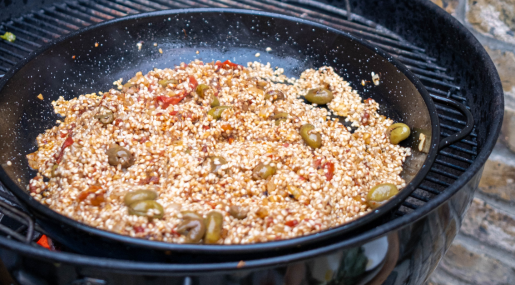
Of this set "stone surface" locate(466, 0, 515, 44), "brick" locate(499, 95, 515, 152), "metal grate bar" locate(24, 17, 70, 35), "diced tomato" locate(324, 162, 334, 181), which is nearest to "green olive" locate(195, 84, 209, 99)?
"diced tomato" locate(324, 162, 334, 181)

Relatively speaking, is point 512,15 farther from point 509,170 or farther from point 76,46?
point 76,46

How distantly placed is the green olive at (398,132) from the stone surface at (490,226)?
49.6 inches

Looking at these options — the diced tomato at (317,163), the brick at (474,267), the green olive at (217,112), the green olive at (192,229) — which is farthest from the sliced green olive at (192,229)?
the brick at (474,267)

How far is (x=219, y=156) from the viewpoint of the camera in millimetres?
A: 1982

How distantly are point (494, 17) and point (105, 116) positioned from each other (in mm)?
2519

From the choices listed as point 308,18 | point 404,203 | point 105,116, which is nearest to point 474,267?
point 404,203

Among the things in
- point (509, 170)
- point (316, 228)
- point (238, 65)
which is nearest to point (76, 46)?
point (238, 65)

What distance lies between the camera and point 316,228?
1.56 m

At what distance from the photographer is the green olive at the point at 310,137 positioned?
2061mm

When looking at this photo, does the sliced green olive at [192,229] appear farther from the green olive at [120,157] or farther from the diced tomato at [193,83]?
the diced tomato at [193,83]

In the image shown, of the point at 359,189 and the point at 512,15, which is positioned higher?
the point at 512,15

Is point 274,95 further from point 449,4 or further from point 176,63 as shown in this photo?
point 449,4

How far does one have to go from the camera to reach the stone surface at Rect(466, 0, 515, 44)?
2.39 meters

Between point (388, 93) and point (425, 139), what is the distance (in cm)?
48
